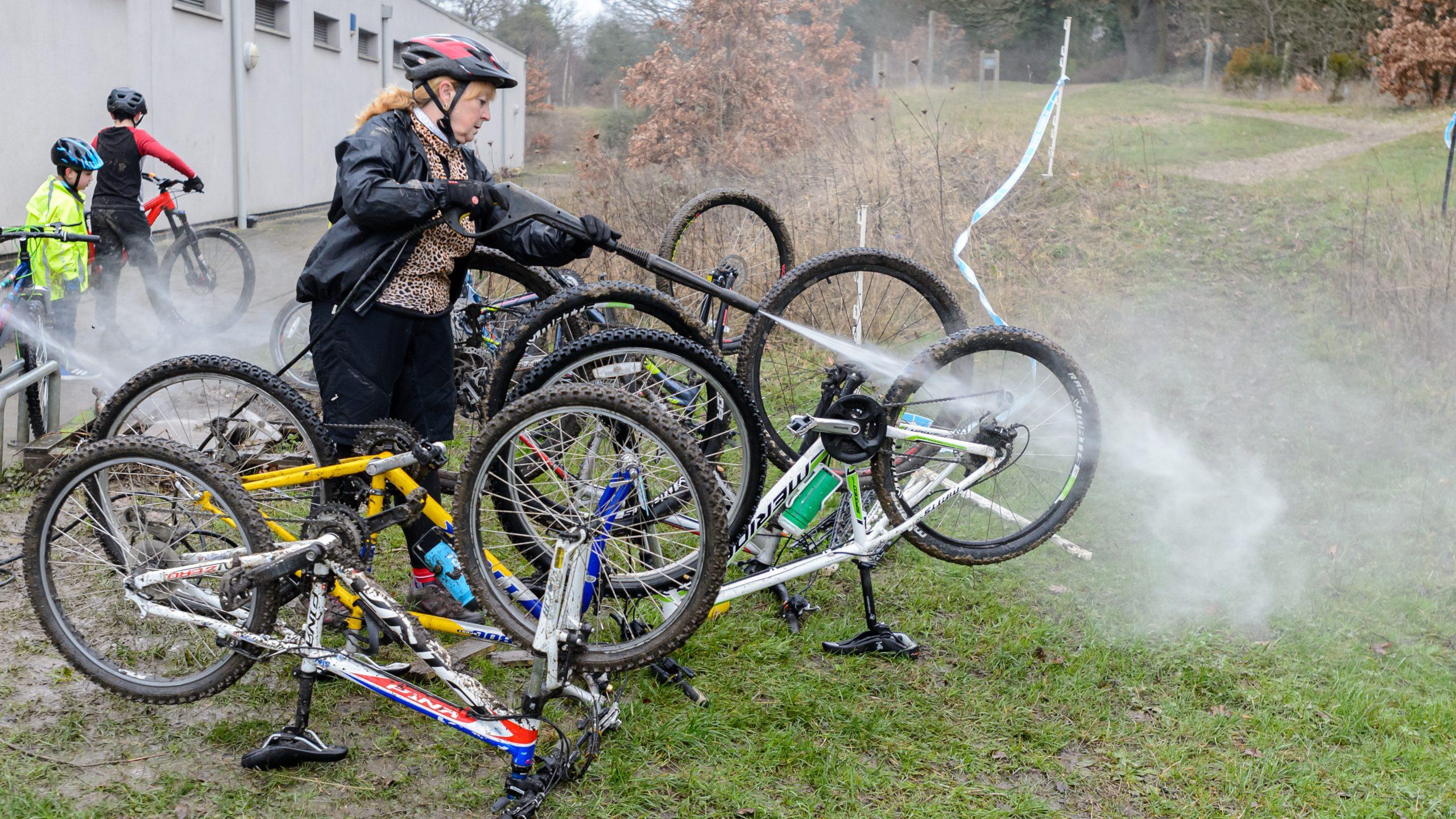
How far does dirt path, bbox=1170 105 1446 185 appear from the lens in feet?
43.9

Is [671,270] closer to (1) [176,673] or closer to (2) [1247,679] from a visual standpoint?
(1) [176,673]

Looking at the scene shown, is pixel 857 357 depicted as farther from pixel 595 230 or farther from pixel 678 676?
pixel 678 676

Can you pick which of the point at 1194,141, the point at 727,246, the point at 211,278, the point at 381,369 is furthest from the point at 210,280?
the point at 1194,141

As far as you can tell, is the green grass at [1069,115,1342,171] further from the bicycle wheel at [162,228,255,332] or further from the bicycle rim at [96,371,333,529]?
the bicycle rim at [96,371,333,529]

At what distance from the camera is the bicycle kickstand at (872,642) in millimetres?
4145

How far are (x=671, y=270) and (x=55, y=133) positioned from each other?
34.5 feet

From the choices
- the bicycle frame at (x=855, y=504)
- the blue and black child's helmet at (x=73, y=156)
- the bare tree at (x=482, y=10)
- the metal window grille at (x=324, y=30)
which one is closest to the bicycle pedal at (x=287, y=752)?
the bicycle frame at (x=855, y=504)

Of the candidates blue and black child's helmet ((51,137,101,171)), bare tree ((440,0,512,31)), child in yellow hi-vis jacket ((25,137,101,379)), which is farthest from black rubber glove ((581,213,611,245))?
bare tree ((440,0,512,31))

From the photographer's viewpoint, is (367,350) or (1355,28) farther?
(1355,28)

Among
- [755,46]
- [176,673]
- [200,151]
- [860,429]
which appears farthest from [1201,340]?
[200,151]

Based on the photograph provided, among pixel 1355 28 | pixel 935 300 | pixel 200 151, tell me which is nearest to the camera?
pixel 935 300

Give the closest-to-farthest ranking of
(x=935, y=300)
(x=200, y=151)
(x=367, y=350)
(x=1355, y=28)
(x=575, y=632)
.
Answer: (x=575, y=632)
(x=367, y=350)
(x=935, y=300)
(x=200, y=151)
(x=1355, y=28)

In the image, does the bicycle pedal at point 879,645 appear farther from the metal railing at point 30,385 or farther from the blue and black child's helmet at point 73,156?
the blue and black child's helmet at point 73,156

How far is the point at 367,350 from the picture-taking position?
370cm
